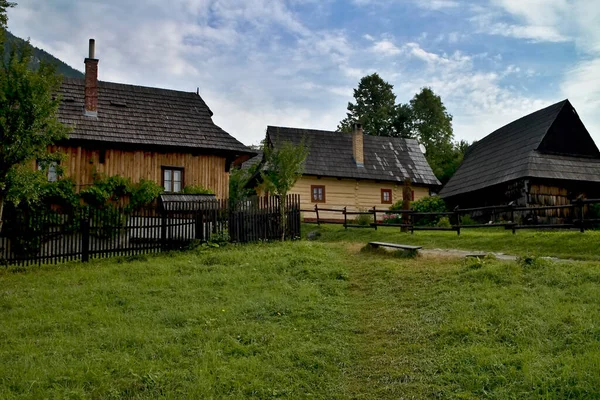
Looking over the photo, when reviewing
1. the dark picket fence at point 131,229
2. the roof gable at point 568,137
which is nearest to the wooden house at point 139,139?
the dark picket fence at point 131,229

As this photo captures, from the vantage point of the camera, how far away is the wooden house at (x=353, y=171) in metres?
31.2

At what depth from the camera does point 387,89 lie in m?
56.2

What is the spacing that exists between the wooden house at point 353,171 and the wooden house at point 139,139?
24.9ft

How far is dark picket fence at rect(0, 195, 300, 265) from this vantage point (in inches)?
603

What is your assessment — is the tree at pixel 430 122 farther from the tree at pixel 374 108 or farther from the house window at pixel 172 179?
the house window at pixel 172 179

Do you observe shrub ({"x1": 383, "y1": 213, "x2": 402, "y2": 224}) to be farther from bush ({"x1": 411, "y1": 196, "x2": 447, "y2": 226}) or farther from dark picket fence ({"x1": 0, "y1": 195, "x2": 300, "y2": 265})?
dark picket fence ({"x1": 0, "y1": 195, "x2": 300, "y2": 265})

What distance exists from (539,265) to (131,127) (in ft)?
53.8

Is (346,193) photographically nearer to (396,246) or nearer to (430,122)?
(396,246)

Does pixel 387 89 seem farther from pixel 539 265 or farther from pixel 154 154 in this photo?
pixel 539 265

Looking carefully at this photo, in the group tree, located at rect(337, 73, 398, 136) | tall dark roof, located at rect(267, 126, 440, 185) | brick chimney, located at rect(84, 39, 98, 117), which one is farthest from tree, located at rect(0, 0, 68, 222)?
tree, located at rect(337, 73, 398, 136)

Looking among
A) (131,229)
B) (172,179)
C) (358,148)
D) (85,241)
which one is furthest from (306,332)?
(358,148)

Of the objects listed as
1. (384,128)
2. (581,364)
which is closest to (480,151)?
(384,128)

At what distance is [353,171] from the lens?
32.0 meters

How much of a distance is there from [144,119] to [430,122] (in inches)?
1394
